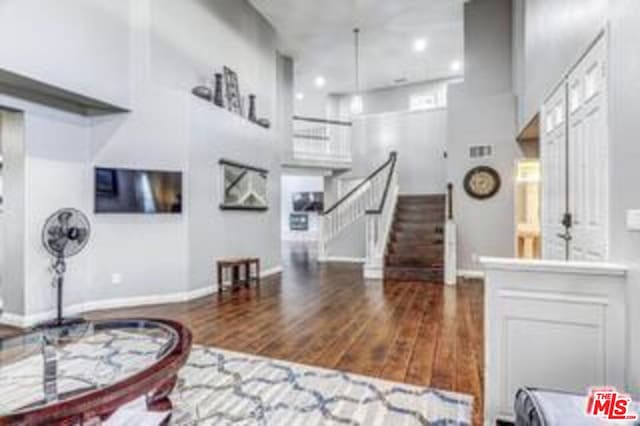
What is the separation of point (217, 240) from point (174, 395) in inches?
138

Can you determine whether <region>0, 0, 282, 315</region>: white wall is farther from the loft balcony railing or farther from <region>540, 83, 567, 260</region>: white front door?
<region>540, 83, 567, 260</region>: white front door

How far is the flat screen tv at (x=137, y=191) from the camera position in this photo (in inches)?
180

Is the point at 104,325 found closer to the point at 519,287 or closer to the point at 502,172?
the point at 519,287

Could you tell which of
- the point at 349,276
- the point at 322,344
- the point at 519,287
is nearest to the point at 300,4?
the point at 349,276

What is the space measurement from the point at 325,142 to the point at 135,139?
5.89 meters

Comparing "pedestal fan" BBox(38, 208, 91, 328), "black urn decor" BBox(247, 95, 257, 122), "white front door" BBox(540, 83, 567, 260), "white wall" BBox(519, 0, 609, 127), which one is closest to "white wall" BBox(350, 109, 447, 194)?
"white wall" BBox(519, 0, 609, 127)

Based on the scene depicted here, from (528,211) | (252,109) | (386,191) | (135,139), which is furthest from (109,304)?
(528,211)

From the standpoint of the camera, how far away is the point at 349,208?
874 cm

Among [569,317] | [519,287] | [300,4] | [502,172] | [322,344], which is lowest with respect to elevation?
[322,344]

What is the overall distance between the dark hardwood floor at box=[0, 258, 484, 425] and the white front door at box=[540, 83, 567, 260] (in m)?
1.11

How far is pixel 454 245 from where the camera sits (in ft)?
20.6

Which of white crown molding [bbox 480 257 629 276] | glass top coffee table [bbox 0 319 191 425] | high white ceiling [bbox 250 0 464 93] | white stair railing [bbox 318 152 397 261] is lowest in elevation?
glass top coffee table [bbox 0 319 191 425]

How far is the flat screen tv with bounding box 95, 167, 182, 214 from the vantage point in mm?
4566

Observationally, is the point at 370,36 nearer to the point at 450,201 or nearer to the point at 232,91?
the point at 232,91
